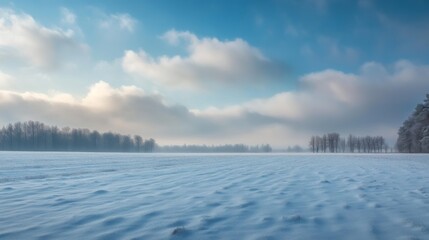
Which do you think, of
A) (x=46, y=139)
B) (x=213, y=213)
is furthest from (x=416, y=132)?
(x=46, y=139)

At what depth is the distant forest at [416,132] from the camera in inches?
3059

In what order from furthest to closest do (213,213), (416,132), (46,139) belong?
(46,139)
(416,132)
(213,213)

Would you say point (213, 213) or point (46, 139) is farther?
point (46, 139)

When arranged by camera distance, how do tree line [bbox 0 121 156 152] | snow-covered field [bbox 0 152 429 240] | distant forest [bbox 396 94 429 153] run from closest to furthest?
snow-covered field [bbox 0 152 429 240], distant forest [bbox 396 94 429 153], tree line [bbox 0 121 156 152]

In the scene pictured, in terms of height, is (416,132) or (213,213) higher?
(416,132)

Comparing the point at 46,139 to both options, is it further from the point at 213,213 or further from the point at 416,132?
the point at 213,213

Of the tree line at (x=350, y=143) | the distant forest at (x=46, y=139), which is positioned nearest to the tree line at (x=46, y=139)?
the distant forest at (x=46, y=139)

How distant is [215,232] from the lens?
6.01m

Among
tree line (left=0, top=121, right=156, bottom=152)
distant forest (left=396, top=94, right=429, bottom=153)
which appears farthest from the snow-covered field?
tree line (left=0, top=121, right=156, bottom=152)

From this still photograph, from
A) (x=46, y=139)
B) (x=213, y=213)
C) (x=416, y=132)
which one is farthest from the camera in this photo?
(x=46, y=139)

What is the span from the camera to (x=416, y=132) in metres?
83.8

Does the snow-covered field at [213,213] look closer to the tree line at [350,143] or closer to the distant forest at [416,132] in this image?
the distant forest at [416,132]

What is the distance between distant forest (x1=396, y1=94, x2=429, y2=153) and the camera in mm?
77688

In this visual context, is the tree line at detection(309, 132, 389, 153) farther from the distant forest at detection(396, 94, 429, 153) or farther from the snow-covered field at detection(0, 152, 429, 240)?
the snow-covered field at detection(0, 152, 429, 240)
